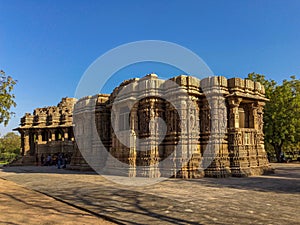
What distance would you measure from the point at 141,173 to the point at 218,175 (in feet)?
12.4

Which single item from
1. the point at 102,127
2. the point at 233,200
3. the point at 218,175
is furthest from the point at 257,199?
the point at 102,127

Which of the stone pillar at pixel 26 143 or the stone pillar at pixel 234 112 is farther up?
the stone pillar at pixel 234 112

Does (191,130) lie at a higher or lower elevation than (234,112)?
lower

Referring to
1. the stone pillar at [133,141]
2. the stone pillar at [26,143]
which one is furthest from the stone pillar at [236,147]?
the stone pillar at [26,143]

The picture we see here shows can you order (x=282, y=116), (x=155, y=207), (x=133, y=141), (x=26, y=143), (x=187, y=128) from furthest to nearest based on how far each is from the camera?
(x=26, y=143)
(x=282, y=116)
(x=133, y=141)
(x=187, y=128)
(x=155, y=207)

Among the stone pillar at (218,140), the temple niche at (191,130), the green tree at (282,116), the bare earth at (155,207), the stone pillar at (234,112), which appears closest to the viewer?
the bare earth at (155,207)

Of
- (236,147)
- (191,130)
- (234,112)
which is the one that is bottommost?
(236,147)

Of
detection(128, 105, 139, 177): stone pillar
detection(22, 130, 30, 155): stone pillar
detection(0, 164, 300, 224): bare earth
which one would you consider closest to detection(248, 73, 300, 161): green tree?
detection(128, 105, 139, 177): stone pillar

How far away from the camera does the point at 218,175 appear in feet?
43.1

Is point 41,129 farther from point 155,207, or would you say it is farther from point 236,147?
point 155,207

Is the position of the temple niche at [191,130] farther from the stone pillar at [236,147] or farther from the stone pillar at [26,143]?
the stone pillar at [26,143]

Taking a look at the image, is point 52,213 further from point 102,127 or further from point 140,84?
point 102,127

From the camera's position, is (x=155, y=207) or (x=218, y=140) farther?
(x=218, y=140)

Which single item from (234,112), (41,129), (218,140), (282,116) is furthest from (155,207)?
(41,129)
